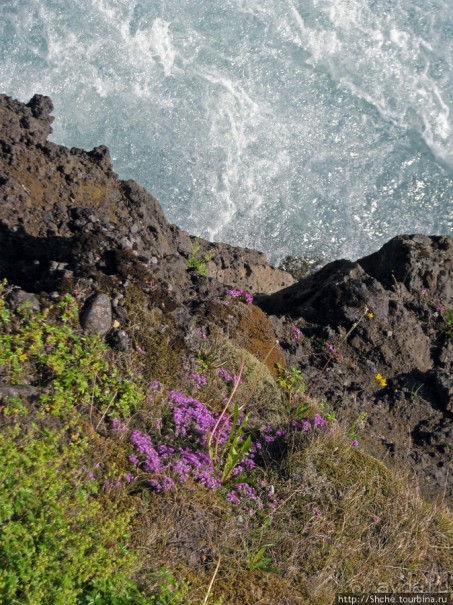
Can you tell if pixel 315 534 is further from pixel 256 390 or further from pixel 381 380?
pixel 381 380

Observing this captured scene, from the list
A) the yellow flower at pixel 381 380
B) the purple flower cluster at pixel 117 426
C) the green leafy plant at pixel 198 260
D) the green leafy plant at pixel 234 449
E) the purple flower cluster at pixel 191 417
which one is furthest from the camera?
the green leafy plant at pixel 198 260

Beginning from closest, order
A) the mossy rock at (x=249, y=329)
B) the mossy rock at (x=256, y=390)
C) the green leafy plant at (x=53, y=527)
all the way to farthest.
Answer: the green leafy plant at (x=53, y=527) → the mossy rock at (x=256, y=390) → the mossy rock at (x=249, y=329)

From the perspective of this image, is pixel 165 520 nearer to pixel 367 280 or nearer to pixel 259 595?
pixel 259 595

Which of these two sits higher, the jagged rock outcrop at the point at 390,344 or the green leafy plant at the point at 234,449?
the jagged rock outcrop at the point at 390,344

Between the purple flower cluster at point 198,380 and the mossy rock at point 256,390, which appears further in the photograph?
the mossy rock at point 256,390

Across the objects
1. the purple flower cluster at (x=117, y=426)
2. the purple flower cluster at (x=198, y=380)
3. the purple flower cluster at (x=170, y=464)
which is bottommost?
the purple flower cluster at (x=117, y=426)

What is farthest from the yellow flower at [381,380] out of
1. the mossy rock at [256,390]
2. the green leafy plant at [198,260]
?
the green leafy plant at [198,260]

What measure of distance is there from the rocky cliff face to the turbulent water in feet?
12.9

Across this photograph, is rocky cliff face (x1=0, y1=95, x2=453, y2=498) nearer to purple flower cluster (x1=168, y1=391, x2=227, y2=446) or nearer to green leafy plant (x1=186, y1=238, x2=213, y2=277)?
green leafy plant (x1=186, y1=238, x2=213, y2=277)

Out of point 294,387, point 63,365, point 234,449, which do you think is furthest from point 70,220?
point 234,449

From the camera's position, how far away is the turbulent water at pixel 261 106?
11.4m

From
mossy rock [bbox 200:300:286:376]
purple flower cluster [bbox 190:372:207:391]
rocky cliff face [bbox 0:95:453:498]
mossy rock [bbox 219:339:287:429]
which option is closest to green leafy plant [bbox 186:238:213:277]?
rocky cliff face [bbox 0:95:453:498]

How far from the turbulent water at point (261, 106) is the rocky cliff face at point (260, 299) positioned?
12.9 feet

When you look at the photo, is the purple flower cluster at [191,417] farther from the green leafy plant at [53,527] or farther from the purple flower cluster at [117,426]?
the green leafy plant at [53,527]
